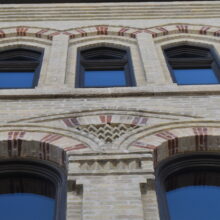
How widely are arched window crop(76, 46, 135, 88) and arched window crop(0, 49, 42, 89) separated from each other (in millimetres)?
825

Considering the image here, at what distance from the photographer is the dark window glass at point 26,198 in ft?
20.8

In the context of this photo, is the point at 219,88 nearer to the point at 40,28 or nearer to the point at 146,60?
the point at 146,60

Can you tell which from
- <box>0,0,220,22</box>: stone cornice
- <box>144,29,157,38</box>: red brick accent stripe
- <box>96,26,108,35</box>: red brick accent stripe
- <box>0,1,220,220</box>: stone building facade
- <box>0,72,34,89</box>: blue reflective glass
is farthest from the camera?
<box>0,0,220,22</box>: stone cornice

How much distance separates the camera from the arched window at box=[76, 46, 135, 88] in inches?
391

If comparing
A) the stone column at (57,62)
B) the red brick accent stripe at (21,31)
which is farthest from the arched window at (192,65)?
the red brick accent stripe at (21,31)

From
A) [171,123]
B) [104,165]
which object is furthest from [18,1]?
[104,165]

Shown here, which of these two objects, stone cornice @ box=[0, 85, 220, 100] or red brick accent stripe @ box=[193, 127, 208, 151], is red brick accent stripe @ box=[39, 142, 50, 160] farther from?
red brick accent stripe @ box=[193, 127, 208, 151]

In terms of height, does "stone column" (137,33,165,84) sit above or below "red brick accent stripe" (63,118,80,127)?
above

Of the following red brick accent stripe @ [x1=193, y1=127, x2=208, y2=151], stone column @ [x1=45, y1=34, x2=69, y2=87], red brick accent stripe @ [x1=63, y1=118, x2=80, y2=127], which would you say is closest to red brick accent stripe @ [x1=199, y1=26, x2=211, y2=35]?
stone column @ [x1=45, y1=34, x2=69, y2=87]

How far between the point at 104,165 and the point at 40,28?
21.2 ft

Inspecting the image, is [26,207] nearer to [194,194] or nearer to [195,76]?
[194,194]

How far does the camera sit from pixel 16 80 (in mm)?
10133

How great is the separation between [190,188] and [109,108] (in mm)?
1847

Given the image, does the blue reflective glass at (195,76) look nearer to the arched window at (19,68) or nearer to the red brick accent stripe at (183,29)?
the red brick accent stripe at (183,29)
